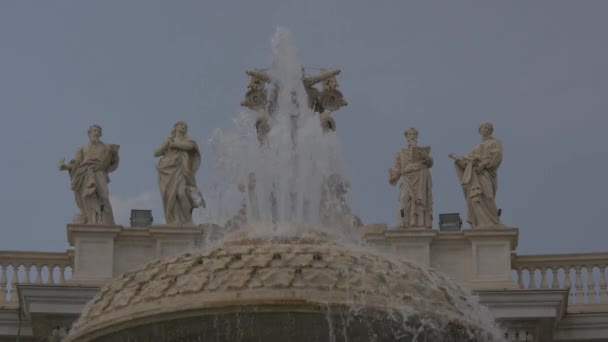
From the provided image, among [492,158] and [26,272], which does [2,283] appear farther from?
[492,158]

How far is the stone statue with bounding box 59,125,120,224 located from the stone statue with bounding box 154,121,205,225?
92cm

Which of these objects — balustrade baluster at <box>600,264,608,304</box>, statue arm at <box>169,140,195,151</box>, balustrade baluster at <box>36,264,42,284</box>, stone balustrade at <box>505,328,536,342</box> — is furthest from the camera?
statue arm at <box>169,140,195,151</box>

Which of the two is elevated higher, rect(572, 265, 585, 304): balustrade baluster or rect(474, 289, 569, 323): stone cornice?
rect(572, 265, 585, 304): balustrade baluster

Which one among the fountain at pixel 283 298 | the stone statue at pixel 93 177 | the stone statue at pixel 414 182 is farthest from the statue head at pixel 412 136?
the fountain at pixel 283 298

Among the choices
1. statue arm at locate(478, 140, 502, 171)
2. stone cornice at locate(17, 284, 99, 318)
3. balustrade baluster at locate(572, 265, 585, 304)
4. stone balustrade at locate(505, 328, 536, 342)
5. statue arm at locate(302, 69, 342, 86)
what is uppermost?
statue arm at locate(302, 69, 342, 86)

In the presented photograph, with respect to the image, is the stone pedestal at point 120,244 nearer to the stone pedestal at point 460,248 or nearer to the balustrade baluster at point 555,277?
the stone pedestal at point 460,248

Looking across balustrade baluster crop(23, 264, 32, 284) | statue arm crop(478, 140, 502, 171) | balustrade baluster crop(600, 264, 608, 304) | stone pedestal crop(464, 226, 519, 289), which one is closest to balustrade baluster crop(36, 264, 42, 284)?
balustrade baluster crop(23, 264, 32, 284)

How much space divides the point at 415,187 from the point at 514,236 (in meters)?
2.00

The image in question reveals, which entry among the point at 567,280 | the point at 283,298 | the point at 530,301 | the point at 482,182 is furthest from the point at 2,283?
the point at 283,298

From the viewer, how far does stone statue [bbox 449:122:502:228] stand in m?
31.3

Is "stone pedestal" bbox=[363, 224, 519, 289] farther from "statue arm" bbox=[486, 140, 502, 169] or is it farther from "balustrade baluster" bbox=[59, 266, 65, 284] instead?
"balustrade baluster" bbox=[59, 266, 65, 284]

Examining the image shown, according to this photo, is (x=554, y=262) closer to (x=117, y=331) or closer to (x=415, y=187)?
(x=415, y=187)

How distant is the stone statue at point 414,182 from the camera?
31.3 m

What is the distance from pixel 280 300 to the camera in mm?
10266
